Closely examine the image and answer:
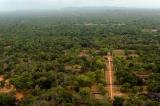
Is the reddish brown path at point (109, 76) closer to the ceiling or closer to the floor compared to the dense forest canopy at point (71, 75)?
closer to the floor

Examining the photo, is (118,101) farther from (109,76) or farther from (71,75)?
(109,76)

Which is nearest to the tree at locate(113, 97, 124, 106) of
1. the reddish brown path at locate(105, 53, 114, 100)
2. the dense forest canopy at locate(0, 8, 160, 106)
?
the dense forest canopy at locate(0, 8, 160, 106)

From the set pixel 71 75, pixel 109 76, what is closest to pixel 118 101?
pixel 71 75

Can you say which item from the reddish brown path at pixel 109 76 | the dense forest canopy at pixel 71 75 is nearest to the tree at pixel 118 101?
the dense forest canopy at pixel 71 75

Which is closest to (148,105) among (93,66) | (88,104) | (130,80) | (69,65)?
(88,104)

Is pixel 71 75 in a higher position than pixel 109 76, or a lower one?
higher

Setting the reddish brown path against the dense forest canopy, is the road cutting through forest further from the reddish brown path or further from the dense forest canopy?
the dense forest canopy

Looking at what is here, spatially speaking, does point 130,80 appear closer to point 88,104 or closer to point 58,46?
point 88,104

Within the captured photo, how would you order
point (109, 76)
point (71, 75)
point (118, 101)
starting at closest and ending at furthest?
1. point (118, 101)
2. point (71, 75)
3. point (109, 76)

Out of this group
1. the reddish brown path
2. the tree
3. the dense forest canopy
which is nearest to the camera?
the tree

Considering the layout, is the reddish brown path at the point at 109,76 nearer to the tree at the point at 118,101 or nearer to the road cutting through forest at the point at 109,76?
the road cutting through forest at the point at 109,76

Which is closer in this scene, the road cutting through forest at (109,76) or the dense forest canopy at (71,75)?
the dense forest canopy at (71,75)
